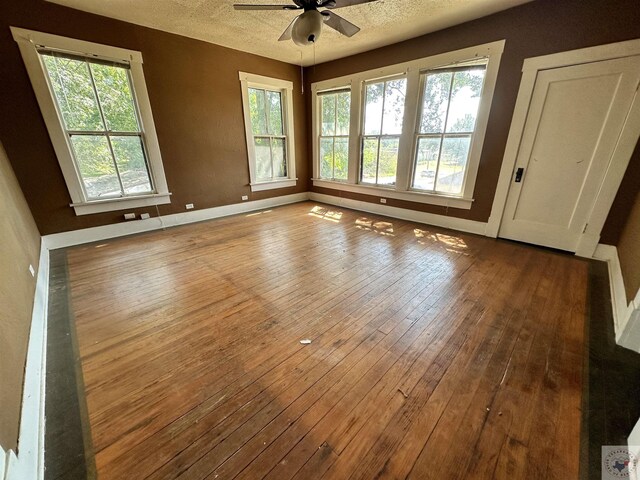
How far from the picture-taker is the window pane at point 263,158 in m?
5.12

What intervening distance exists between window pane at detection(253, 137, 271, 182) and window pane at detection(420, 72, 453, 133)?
9.75ft

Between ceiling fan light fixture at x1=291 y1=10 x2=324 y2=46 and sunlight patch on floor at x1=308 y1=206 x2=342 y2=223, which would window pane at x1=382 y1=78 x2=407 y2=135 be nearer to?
sunlight patch on floor at x1=308 y1=206 x2=342 y2=223

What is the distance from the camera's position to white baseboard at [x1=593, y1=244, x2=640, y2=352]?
1684 mm

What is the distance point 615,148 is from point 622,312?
6.15 feet

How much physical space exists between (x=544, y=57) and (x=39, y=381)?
5.25m

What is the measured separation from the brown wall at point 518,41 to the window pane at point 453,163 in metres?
0.26

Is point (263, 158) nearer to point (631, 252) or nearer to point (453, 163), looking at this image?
point (453, 163)

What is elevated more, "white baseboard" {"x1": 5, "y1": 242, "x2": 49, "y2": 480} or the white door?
the white door

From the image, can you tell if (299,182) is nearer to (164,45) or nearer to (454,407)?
(164,45)

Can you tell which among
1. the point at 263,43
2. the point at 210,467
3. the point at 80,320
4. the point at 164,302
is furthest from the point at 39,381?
the point at 263,43

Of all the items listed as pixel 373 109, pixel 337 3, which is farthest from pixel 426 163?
pixel 337 3

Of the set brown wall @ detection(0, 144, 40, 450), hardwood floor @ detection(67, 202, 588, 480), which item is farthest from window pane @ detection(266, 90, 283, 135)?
brown wall @ detection(0, 144, 40, 450)

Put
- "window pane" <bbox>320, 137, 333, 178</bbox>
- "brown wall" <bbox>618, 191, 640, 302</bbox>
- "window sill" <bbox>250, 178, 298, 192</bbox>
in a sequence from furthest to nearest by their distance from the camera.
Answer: "window pane" <bbox>320, 137, 333, 178</bbox>, "window sill" <bbox>250, 178, 298, 192</bbox>, "brown wall" <bbox>618, 191, 640, 302</bbox>

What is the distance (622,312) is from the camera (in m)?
1.93
